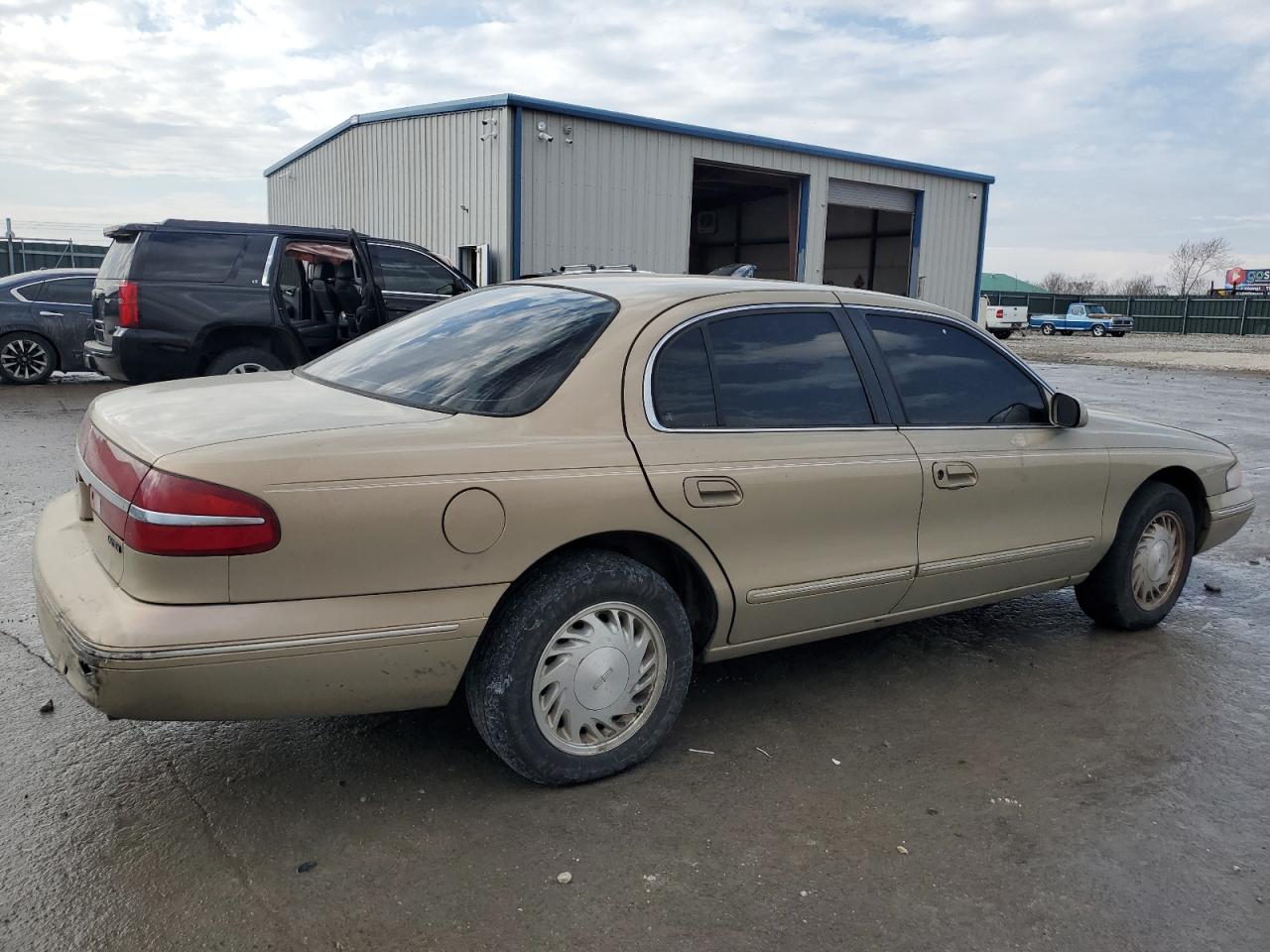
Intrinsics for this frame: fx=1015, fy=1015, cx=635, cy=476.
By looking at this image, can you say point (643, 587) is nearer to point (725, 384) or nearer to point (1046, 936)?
point (725, 384)

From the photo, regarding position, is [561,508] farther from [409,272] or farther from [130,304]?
[409,272]

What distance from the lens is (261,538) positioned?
249 centimetres

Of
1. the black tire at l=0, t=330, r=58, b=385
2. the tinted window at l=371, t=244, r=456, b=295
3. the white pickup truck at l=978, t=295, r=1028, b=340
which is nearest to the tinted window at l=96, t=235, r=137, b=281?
the tinted window at l=371, t=244, r=456, b=295

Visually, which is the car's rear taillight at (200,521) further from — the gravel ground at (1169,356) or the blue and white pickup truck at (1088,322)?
the blue and white pickup truck at (1088,322)

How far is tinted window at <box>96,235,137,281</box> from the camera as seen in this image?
8.78 m

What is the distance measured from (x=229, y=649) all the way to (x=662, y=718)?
134 centimetres

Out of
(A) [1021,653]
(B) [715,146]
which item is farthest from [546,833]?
(B) [715,146]

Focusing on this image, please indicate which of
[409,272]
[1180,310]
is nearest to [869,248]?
[409,272]

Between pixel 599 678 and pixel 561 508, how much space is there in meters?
0.56

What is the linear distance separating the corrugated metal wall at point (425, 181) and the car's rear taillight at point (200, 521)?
42.4 ft

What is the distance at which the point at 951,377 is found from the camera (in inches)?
157

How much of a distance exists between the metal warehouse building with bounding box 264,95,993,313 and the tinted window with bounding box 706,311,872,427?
11.8 metres

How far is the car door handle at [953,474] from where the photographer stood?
3727 millimetres

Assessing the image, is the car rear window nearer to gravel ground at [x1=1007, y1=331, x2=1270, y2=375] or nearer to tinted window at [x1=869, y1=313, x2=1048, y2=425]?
tinted window at [x1=869, y1=313, x2=1048, y2=425]
